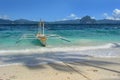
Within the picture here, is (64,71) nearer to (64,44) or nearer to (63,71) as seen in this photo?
(63,71)

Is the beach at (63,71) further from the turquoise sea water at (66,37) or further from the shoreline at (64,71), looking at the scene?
the turquoise sea water at (66,37)

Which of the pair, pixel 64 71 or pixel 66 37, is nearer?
pixel 64 71

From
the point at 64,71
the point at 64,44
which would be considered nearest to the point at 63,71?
the point at 64,71

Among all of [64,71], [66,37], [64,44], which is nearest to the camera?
[64,71]

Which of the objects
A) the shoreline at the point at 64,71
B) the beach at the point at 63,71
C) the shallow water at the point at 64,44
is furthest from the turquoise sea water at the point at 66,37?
the shoreline at the point at 64,71

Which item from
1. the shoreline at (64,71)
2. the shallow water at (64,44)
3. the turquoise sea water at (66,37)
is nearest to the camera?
the shoreline at (64,71)

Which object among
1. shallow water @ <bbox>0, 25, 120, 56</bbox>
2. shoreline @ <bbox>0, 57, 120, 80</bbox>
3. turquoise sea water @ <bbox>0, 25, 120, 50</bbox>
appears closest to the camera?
shoreline @ <bbox>0, 57, 120, 80</bbox>

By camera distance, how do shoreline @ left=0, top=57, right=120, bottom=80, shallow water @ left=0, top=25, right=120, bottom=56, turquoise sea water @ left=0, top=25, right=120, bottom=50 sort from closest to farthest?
shoreline @ left=0, top=57, right=120, bottom=80
shallow water @ left=0, top=25, right=120, bottom=56
turquoise sea water @ left=0, top=25, right=120, bottom=50

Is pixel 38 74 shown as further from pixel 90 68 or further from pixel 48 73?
pixel 90 68

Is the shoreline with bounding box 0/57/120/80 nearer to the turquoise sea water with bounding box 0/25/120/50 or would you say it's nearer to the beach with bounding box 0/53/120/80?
the beach with bounding box 0/53/120/80

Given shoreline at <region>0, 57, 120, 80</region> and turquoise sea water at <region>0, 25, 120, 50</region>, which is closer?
shoreline at <region>0, 57, 120, 80</region>

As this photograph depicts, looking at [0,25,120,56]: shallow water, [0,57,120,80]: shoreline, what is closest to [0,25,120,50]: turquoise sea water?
[0,25,120,56]: shallow water

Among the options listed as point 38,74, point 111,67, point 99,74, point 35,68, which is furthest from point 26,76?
point 111,67

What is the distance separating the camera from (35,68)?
39.1 feet
